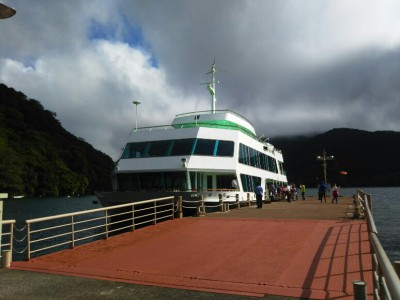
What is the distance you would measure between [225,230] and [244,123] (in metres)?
16.6

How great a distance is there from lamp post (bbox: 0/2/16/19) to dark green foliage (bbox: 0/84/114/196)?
83.2 metres

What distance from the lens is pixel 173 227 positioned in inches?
525

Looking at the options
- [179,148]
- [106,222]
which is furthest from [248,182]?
[106,222]

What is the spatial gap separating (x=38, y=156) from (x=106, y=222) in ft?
304

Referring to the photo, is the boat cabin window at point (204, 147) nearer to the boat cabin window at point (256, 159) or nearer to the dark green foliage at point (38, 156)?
the boat cabin window at point (256, 159)

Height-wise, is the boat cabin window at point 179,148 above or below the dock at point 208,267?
above

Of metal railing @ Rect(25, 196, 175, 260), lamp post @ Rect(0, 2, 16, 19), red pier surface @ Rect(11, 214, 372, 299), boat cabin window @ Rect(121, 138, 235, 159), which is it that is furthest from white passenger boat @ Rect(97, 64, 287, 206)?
lamp post @ Rect(0, 2, 16, 19)

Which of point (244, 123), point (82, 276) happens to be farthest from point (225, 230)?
point (244, 123)

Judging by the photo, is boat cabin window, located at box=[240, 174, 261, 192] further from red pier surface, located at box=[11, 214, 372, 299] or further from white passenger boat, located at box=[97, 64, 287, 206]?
red pier surface, located at box=[11, 214, 372, 299]

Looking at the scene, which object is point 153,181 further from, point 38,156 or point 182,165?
point 38,156

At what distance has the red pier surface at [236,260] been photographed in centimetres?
641

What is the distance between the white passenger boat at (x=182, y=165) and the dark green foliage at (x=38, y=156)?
67.4 m

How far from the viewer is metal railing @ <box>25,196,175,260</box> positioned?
9797 millimetres

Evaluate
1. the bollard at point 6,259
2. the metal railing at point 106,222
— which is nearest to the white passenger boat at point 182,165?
the metal railing at point 106,222
